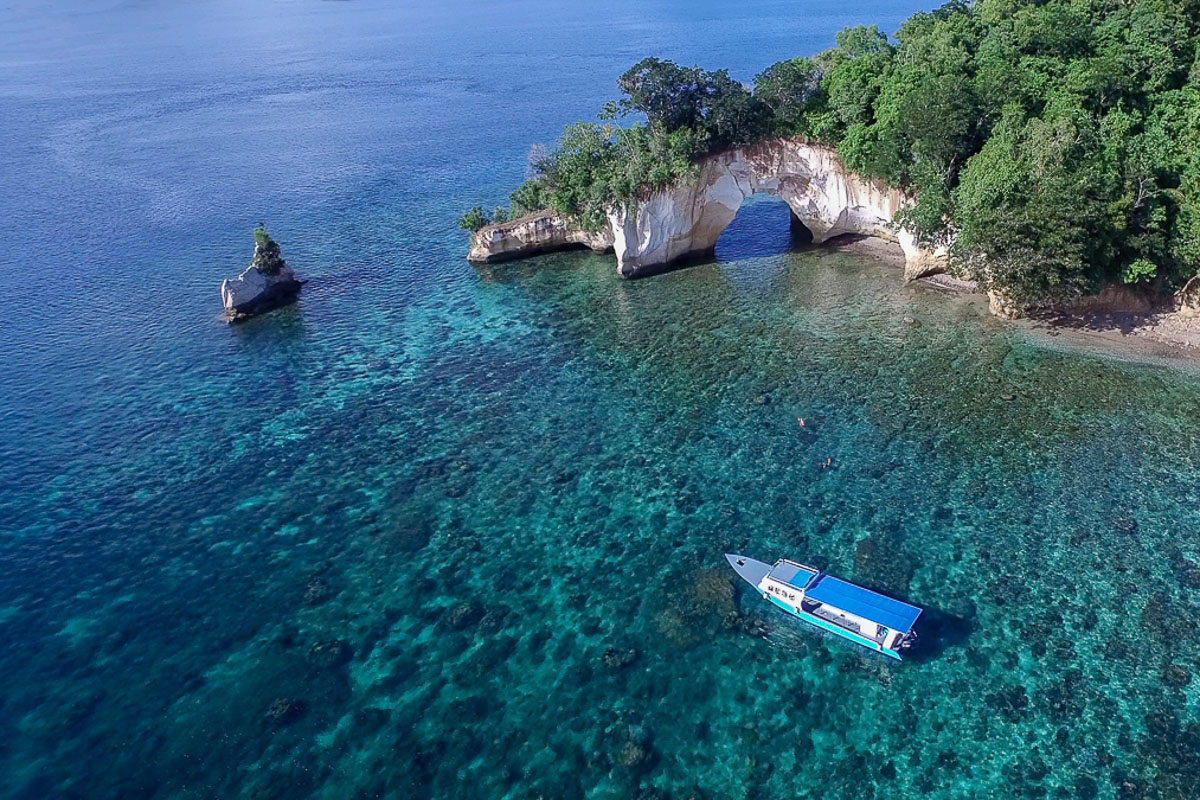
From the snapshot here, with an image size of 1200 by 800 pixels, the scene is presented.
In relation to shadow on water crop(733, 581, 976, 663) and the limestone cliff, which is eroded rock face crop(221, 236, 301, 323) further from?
shadow on water crop(733, 581, 976, 663)

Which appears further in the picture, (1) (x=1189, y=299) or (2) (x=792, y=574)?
(1) (x=1189, y=299)

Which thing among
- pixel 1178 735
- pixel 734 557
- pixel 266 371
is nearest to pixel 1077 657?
pixel 1178 735

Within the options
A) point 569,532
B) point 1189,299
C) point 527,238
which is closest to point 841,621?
point 569,532

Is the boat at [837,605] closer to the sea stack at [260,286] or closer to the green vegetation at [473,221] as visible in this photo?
the green vegetation at [473,221]

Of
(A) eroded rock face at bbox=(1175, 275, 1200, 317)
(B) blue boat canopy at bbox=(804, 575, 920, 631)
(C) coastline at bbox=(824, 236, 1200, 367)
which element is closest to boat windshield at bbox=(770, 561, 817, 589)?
(B) blue boat canopy at bbox=(804, 575, 920, 631)

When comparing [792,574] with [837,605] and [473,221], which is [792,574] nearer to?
[837,605]

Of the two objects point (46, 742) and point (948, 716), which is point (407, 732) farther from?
point (948, 716)
